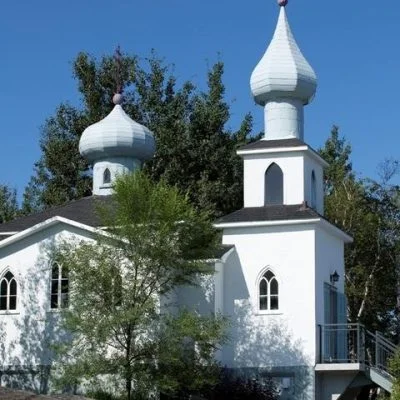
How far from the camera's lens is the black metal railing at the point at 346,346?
1304 inches

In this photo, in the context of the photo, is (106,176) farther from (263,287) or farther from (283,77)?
(263,287)

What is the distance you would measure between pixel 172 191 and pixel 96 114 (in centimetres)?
2232

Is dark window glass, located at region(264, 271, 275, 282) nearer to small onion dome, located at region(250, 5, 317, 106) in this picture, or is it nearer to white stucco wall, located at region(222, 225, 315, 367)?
white stucco wall, located at region(222, 225, 315, 367)

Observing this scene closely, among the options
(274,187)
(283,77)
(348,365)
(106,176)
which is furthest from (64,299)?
(283,77)

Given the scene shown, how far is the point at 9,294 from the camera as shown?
33.5m

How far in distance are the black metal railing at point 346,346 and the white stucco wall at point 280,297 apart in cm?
74

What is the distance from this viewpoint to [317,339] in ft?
108

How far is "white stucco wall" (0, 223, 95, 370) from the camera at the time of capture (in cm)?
3291

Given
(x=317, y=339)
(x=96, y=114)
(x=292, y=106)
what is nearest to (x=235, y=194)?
(x=96, y=114)

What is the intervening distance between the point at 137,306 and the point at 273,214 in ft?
20.2

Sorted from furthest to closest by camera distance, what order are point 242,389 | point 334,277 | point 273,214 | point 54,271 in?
point 334,277 < point 273,214 < point 54,271 < point 242,389

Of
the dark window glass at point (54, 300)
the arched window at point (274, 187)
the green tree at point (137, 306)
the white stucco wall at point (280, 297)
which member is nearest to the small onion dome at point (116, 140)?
the arched window at point (274, 187)

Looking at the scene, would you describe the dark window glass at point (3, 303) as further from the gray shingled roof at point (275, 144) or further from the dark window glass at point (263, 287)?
the gray shingled roof at point (275, 144)

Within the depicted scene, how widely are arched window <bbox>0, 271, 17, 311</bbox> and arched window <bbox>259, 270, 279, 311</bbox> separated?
258 inches
